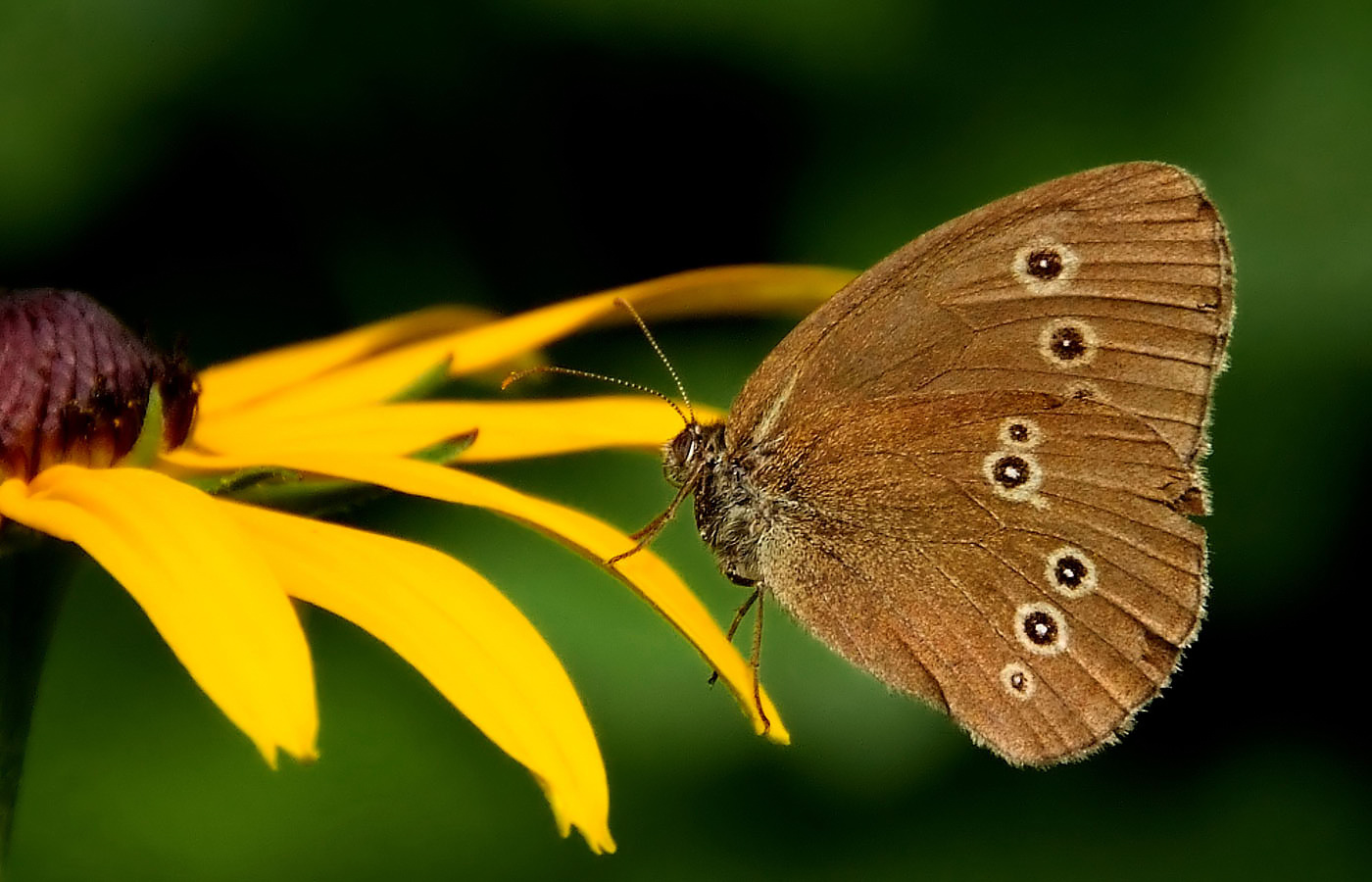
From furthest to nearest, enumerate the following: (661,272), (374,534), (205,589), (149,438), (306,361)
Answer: (661,272) → (306,361) → (149,438) → (374,534) → (205,589)

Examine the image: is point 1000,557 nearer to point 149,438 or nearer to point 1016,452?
point 1016,452

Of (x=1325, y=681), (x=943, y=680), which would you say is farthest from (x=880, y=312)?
(x=1325, y=681)

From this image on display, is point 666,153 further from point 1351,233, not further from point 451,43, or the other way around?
point 1351,233

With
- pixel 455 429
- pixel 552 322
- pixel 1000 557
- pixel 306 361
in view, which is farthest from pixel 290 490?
pixel 1000 557

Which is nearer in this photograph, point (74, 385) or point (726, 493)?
point (74, 385)

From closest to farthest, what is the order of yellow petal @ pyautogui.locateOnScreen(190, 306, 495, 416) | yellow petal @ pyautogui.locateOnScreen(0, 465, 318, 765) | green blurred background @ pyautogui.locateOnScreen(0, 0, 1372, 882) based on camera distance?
yellow petal @ pyautogui.locateOnScreen(0, 465, 318, 765)
yellow petal @ pyautogui.locateOnScreen(190, 306, 495, 416)
green blurred background @ pyautogui.locateOnScreen(0, 0, 1372, 882)

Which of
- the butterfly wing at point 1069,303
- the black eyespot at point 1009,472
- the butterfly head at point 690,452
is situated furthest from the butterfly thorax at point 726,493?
the black eyespot at point 1009,472

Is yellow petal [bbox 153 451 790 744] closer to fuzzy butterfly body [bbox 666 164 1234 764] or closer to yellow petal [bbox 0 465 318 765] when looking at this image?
yellow petal [bbox 0 465 318 765]

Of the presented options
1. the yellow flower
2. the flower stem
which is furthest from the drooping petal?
the flower stem
